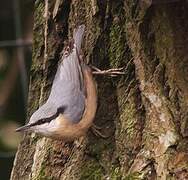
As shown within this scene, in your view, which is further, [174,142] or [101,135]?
[101,135]

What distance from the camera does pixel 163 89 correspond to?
362cm

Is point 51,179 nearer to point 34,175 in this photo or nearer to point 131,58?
point 34,175

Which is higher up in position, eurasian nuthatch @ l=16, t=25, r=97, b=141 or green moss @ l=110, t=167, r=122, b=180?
eurasian nuthatch @ l=16, t=25, r=97, b=141

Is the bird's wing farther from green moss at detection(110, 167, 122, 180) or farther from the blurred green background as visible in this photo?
the blurred green background

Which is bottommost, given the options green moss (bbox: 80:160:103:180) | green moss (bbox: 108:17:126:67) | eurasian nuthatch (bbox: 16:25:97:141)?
green moss (bbox: 80:160:103:180)

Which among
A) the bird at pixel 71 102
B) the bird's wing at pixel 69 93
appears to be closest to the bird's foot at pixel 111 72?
the bird at pixel 71 102

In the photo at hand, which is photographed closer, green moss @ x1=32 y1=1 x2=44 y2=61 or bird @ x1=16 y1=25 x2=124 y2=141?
bird @ x1=16 y1=25 x2=124 y2=141

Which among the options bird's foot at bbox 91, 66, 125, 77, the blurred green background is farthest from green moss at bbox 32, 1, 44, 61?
the blurred green background

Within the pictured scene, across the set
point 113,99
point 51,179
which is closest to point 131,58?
point 113,99

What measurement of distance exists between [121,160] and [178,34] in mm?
707

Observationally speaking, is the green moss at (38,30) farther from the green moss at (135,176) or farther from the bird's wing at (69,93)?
the green moss at (135,176)

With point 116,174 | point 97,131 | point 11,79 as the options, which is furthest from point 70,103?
point 11,79

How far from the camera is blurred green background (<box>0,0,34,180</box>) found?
584cm

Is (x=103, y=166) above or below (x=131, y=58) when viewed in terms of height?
below
